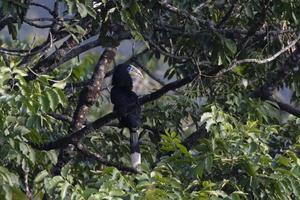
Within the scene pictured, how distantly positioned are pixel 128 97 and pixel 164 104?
274mm

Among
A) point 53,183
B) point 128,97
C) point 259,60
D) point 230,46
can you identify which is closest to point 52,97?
point 53,183

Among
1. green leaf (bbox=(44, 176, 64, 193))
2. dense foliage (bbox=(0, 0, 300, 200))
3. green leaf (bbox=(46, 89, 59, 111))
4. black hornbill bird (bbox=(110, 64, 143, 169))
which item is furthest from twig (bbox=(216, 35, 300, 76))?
green leaf (bbox=(44, 176, 64, 193))

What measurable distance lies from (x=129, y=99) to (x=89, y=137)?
0.41 metres

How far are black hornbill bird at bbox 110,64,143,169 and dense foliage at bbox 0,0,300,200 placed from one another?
0.50 feet

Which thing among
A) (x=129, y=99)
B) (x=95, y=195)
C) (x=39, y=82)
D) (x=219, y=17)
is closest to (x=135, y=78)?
(x=129, y=99)

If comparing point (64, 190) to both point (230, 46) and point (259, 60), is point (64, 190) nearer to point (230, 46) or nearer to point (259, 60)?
point (230, 46)

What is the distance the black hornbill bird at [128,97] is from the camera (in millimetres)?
5559

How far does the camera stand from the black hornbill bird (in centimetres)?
556

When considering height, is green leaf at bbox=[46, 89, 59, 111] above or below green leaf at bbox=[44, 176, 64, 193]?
above

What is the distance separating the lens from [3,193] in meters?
3.27

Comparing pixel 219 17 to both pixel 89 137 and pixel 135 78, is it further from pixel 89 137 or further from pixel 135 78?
pixel 89 137

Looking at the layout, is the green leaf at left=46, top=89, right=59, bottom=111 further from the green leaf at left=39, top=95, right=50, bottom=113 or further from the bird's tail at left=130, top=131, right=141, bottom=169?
the bird's tail at left=130, top=131, right=141, bottom=169

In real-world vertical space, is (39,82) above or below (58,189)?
above

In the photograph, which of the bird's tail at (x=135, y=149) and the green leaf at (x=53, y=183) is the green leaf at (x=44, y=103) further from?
the bird's tail at (x=135, y=149)
